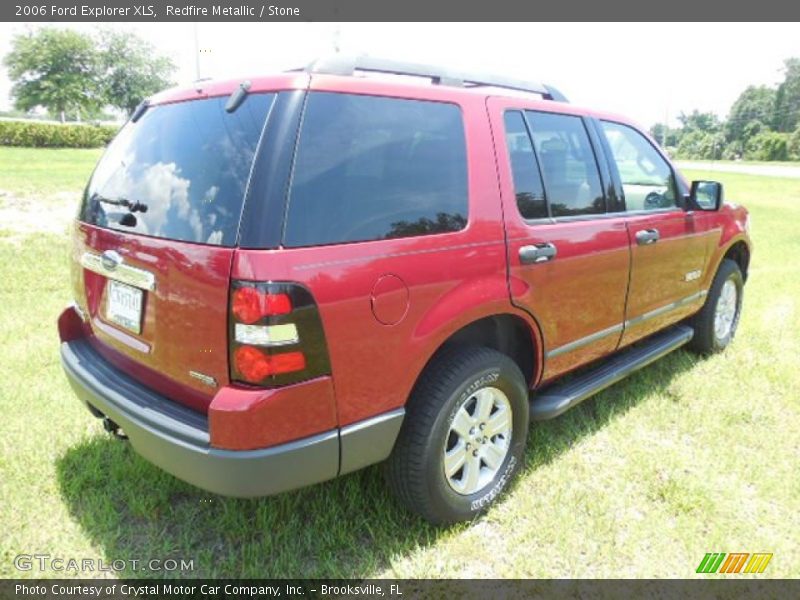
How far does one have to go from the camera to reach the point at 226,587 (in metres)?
2.23

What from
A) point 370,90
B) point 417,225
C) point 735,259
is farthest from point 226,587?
point 735,259

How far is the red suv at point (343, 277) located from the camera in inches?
74.3

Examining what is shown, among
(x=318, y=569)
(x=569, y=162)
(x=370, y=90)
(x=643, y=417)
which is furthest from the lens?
(x=643, y=417)

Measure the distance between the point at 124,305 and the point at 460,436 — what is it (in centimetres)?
154

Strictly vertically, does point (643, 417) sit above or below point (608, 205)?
below

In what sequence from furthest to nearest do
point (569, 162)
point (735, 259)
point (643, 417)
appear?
point (735, 259), point (643, 417), point (569, 162)

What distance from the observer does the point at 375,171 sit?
2141 millimetres

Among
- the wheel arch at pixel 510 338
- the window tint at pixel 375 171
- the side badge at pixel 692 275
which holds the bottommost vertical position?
the wheel arch at pixel 510 338

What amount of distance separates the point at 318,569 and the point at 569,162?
94.0 inches

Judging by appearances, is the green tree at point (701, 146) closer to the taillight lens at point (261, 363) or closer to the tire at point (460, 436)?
the tire at point (460, 436)

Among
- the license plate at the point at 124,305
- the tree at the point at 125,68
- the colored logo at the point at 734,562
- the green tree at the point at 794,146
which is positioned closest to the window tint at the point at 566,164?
the colored logo at the point at 734,562

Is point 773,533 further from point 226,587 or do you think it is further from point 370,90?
point 370,90

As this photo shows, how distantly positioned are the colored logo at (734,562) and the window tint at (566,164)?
67.7 inches

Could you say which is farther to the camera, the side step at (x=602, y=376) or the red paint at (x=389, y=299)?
the side step at (x=602, y=376)
